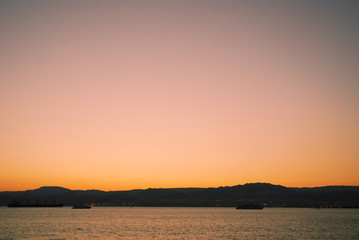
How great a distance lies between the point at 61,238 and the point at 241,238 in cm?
4898

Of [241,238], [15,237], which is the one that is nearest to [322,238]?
[241,238]

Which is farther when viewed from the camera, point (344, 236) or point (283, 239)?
point (344, 236)

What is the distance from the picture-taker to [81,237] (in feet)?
337

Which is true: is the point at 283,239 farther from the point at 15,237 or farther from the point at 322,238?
the point at 15,237

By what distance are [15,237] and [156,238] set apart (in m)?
38.4

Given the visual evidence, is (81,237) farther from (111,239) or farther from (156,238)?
(156,238)

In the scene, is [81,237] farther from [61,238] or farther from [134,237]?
[134,237]

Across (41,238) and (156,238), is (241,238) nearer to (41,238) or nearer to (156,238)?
(156,238)

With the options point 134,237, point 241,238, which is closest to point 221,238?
point 241,238

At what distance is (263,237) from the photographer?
342 feet

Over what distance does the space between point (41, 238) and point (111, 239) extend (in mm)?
18664

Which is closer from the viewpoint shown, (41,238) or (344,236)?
(41,238)

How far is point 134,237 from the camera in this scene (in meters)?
104

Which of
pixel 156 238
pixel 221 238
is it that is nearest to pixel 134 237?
pixel 156 238
